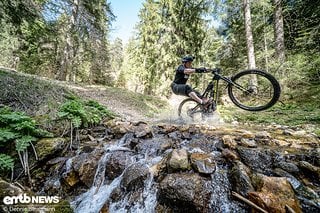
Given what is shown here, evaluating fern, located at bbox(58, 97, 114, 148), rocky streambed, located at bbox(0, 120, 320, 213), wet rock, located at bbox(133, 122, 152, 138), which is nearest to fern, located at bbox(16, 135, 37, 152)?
rocky streambed, located at bbox(0, 120, 320, 213)

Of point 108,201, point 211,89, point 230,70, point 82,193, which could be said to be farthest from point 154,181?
point 230,70

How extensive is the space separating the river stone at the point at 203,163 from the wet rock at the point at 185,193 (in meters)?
0.13

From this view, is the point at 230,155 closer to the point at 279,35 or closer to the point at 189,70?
the point at 189,70

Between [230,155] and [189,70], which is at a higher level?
[189,70]

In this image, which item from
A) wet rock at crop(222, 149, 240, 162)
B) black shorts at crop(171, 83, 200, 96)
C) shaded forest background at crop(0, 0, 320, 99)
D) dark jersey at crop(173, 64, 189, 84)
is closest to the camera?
wet rock at crop(222, 149, 240, 162)

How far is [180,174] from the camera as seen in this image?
100 inches

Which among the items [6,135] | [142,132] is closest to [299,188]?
[142,132]

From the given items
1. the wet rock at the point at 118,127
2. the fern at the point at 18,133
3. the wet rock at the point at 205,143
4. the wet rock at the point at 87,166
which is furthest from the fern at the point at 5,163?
the wet rock at the point at 205,143

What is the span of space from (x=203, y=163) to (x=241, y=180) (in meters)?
0.53

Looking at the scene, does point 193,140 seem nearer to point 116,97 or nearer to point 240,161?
point 240,161

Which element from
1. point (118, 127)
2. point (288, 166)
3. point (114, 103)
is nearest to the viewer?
point (288, 166)

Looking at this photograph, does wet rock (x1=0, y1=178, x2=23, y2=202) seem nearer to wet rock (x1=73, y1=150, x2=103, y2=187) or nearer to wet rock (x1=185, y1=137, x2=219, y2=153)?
wet rock (x1=73, y1=150, x2=103, y2=187)

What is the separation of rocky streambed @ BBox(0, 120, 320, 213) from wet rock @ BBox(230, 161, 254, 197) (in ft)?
0.04

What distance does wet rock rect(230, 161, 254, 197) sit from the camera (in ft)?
7.44
